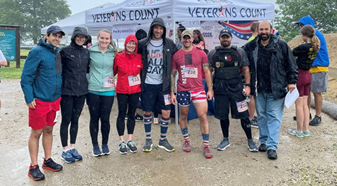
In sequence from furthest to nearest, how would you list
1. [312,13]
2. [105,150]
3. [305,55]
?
[312,13] → [305,55] → [105,150]

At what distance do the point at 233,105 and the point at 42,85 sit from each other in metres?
2.48

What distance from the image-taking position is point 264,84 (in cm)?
383

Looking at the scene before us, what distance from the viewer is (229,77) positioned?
3.76 meters

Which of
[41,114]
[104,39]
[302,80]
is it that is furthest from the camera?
[302,80]

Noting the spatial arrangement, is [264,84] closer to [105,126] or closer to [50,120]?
[105,126]

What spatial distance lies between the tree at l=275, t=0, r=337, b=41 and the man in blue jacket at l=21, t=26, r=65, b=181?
28.6 metres

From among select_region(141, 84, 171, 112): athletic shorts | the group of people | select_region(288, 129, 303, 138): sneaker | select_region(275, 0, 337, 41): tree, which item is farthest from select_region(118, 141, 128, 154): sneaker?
select_region(275, 0, 337, 41): tree

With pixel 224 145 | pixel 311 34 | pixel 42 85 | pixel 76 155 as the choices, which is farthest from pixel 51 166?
pixel 311 34

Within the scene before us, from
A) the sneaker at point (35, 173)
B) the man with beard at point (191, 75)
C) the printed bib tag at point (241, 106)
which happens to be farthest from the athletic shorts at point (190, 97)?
the sneaker at point (35, 173)

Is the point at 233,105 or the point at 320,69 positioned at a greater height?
the point at 320,69

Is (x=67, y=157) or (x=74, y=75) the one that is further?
(x=67, y=157)

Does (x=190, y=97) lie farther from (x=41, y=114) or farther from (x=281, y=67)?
(x=41, y=114)

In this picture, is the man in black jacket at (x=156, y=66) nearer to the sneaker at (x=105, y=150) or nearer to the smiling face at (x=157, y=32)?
the smiling face at (x=157, y=32)

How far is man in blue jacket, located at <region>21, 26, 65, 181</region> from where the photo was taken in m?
2.87
